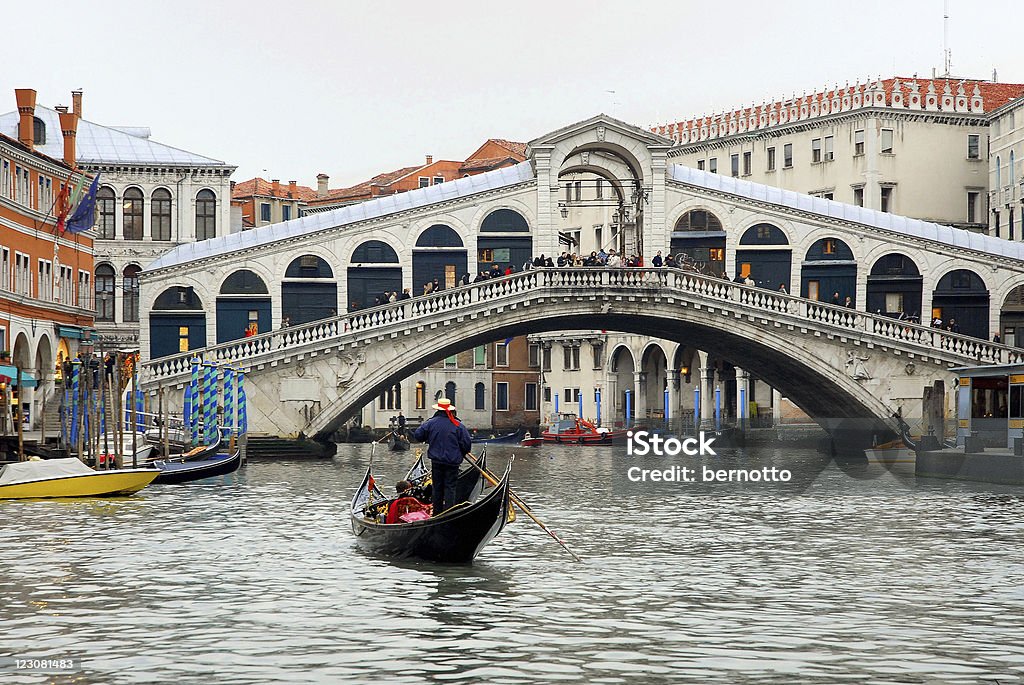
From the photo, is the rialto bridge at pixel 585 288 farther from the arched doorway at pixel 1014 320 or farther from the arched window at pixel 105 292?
the arched window at pixel 105 292

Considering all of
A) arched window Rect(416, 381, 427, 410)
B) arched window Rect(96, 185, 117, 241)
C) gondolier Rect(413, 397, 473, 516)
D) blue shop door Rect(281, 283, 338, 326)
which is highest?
arched window Rect(96, 185, 117, 241)

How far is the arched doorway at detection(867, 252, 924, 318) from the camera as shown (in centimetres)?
4003

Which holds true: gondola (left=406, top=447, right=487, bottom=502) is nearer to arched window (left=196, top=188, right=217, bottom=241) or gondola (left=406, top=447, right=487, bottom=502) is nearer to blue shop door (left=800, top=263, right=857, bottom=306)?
blue shop door (left=800, top=263, right=857, bottom=306)

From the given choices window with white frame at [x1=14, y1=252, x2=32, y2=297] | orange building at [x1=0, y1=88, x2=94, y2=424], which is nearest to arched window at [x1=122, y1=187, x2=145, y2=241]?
orange building at [x1=0, y1=88, x2=94, y2=424]

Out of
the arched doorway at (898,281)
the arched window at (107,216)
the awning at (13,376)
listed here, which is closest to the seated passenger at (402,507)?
the awning at (13,376)

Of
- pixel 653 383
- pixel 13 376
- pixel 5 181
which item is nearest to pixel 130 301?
pixel 5 181

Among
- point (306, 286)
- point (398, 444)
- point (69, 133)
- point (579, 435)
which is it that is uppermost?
point (69, 133)

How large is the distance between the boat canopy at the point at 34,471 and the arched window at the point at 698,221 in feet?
63.4

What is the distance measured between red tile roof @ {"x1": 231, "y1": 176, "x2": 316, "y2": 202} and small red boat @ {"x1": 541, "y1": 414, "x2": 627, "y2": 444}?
21564 mm

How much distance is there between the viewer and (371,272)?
39156 mm

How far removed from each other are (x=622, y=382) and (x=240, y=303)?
26824 millimetres

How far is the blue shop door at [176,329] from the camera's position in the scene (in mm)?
38812

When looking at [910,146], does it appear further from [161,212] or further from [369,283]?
[161,212]

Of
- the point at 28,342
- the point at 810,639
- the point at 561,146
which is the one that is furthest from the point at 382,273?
the point at 810,639
